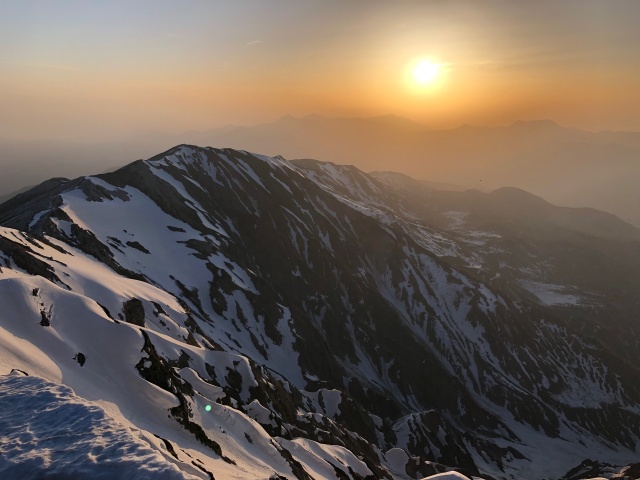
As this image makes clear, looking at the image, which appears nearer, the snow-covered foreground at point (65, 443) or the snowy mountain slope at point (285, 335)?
the snow-covered foreground at point (65, 443)

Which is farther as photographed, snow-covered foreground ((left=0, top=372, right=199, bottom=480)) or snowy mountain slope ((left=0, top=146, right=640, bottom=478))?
snowy mountain slope ((left=0, top=146, right=640, bottom=478))

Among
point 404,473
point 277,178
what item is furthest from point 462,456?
point 277,178

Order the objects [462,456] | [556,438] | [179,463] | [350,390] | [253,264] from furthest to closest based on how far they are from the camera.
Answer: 1. [556,438]
2. [253,264]
3. [350,390]
4. [462,456]
5. [179,463]

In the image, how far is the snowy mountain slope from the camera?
3588cm

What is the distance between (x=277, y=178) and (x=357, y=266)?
1865 inches

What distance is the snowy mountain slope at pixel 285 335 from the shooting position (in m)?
35.9

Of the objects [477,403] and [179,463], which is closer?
[179,463]

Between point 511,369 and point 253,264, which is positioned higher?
point 253,264

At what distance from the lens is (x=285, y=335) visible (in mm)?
109688

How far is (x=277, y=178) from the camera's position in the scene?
180 m

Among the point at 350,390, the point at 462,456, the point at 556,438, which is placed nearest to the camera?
the point at 462,456

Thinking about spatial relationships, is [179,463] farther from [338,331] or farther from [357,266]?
[357,266]

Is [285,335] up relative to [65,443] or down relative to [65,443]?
down

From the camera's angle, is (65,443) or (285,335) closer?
(65,443)
